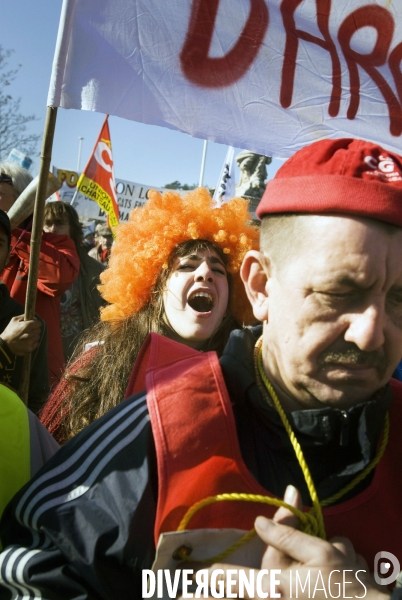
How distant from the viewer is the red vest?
1.24 metres

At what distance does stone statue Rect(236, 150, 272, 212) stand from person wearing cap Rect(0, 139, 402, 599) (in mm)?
10429

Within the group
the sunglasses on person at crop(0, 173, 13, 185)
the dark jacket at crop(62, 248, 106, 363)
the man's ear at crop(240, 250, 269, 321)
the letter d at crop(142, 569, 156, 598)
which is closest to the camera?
the letter d at crop(142, 569, 156, 598)

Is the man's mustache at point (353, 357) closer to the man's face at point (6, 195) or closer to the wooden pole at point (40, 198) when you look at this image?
the wooden pole at point (40, 198)

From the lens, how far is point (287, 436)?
136 cm

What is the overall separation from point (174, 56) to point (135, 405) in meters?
1.64

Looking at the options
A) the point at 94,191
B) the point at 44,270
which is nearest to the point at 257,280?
the point at 44,270

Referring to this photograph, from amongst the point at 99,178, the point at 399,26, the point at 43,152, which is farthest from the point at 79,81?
the point at 99,178

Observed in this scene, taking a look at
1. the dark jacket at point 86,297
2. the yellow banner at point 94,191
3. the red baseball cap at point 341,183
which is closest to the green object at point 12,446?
the red baseball cap at point 341,183

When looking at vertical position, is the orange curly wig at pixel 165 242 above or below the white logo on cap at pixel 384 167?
below

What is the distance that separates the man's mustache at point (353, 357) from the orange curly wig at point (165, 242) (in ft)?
6.50

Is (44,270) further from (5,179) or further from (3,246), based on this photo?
(3,246)

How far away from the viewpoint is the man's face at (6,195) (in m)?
4.32

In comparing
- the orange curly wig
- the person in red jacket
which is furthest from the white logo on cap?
the person in red jacket

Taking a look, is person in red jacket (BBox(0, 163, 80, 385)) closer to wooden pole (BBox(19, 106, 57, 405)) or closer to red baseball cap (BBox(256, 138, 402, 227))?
wooden pole (BBox(19, 106, 57, 405))
